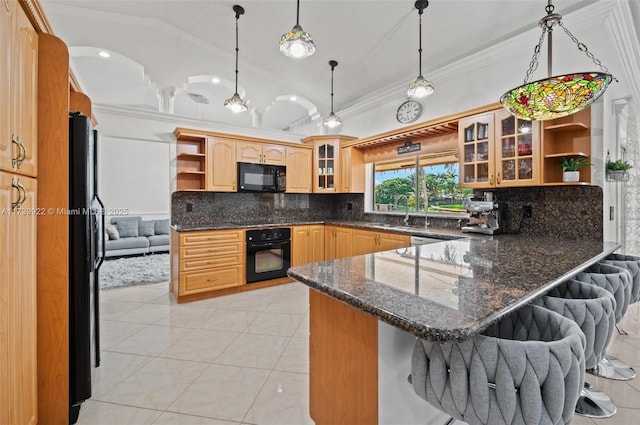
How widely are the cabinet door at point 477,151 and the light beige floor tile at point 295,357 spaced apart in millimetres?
2321

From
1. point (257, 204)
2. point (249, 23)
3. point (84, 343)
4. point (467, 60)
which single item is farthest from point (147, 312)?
point (467, 60)

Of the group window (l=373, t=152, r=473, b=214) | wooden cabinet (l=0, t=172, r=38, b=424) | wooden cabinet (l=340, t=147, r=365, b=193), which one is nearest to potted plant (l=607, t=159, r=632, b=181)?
window (l=373, t=152, r=473, b=214)

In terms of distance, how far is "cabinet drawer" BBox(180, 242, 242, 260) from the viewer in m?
3.42

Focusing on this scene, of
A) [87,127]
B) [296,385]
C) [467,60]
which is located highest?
[467,60]

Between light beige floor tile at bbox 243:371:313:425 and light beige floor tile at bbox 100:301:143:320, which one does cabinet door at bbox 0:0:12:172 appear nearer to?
light beige floor tile at bbox 243:371:313:425

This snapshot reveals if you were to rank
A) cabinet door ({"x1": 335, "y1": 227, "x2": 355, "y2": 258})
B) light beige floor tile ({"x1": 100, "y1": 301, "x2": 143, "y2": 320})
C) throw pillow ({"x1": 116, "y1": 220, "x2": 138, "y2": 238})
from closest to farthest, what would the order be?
1. light beige floor tile ({"x1": 100, "y1": 301, "x2": 143, "y2": 320})
2. cabinet door ({"x1": 335, "y1": 227, "x2": 355, "y2": 258})
3. throw pillow ({"x1": 116, "y1": 220, "x2": 138, "y2": 238})

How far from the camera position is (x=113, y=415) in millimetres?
1633

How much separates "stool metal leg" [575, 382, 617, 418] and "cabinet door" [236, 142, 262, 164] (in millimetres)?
3967

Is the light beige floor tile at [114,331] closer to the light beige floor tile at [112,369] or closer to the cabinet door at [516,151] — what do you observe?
the light beige floor tile at [112,369]

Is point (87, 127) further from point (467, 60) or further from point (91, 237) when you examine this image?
point (467, 60)

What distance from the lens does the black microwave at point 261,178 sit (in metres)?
4.09

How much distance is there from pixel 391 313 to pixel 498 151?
266 cm

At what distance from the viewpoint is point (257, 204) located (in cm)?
457

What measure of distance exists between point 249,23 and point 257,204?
7.91 ft
